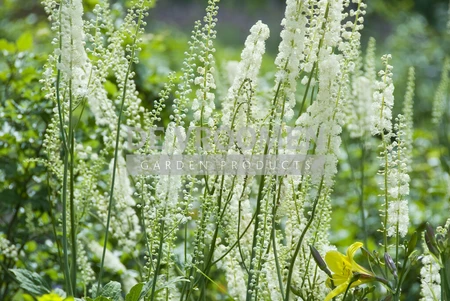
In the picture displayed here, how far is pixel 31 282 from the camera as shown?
57.9 inches

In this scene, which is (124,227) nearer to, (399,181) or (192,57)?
(192,57)

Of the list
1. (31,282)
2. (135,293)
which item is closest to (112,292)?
(135,293)

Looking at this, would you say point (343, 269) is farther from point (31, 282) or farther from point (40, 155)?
point (40, 155)

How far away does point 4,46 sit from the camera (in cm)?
246

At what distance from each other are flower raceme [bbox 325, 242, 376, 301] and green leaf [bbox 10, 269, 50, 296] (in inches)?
23.3

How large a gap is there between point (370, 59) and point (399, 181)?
28.7 inches

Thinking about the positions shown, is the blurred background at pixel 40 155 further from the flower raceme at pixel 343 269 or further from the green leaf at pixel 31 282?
the flower raceme at pixel 343 269

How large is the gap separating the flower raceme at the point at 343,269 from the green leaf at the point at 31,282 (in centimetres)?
59

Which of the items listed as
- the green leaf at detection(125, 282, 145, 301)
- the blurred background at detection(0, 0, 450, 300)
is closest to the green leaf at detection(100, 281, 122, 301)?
the green leaf at detection(125, 282, 145, 301)

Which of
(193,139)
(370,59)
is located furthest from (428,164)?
(193,139)

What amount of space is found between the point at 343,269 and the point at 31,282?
66 cm

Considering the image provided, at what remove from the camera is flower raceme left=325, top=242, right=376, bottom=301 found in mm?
1271

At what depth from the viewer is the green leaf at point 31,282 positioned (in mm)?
1438

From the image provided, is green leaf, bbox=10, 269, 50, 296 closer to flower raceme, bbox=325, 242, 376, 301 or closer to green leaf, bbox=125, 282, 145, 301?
green leaf, bbox=125, 282, 145, 301
